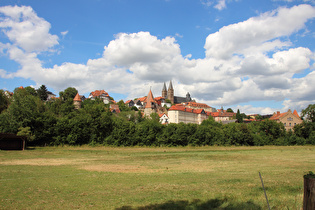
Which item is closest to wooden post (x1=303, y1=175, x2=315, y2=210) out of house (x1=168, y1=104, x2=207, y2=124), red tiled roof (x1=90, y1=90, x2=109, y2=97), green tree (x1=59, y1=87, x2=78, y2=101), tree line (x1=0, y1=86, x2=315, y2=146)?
tree line (x1=0, y1=86, x2=315, y2=146)

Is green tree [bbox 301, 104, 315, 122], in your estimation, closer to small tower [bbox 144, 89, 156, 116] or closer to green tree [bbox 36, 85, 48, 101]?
small tower [bbox 144, 89, 156, 116]

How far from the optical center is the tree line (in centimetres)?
4478

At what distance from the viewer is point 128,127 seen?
54.8 m

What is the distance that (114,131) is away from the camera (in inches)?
2119

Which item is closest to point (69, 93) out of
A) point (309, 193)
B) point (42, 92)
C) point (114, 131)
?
point (42, 92)

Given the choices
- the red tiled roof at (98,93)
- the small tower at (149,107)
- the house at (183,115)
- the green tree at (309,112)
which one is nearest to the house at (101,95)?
the red tiled roof at (98,93)

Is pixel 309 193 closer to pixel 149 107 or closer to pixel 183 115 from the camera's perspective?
pixel 149 107

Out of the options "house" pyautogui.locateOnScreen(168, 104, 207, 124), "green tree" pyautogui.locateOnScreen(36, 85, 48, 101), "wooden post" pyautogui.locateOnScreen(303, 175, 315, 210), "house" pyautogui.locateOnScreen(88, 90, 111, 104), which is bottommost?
"wooden post" pyautogui.locateOnScreen(303, 175, 315, 210)

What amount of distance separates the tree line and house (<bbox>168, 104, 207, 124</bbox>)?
3259 inches

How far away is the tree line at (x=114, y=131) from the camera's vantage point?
147 feet

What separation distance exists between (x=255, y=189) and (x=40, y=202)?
9.48 metres

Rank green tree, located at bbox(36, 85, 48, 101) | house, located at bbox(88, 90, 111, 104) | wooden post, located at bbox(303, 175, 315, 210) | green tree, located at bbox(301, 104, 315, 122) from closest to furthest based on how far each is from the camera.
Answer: wooden post, located at bbox(303, 175, 315, 210) → green tree, located at bbox(301, 104, 315, 122) → green tree, located at bbox(36, 85, 48, 101) → house, located at bbox(88, 90, 111, 104)

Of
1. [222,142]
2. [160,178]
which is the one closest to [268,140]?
[222,142]


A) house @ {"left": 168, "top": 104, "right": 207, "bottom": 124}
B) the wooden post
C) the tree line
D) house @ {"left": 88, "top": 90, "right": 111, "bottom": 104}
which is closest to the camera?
the wooden post
